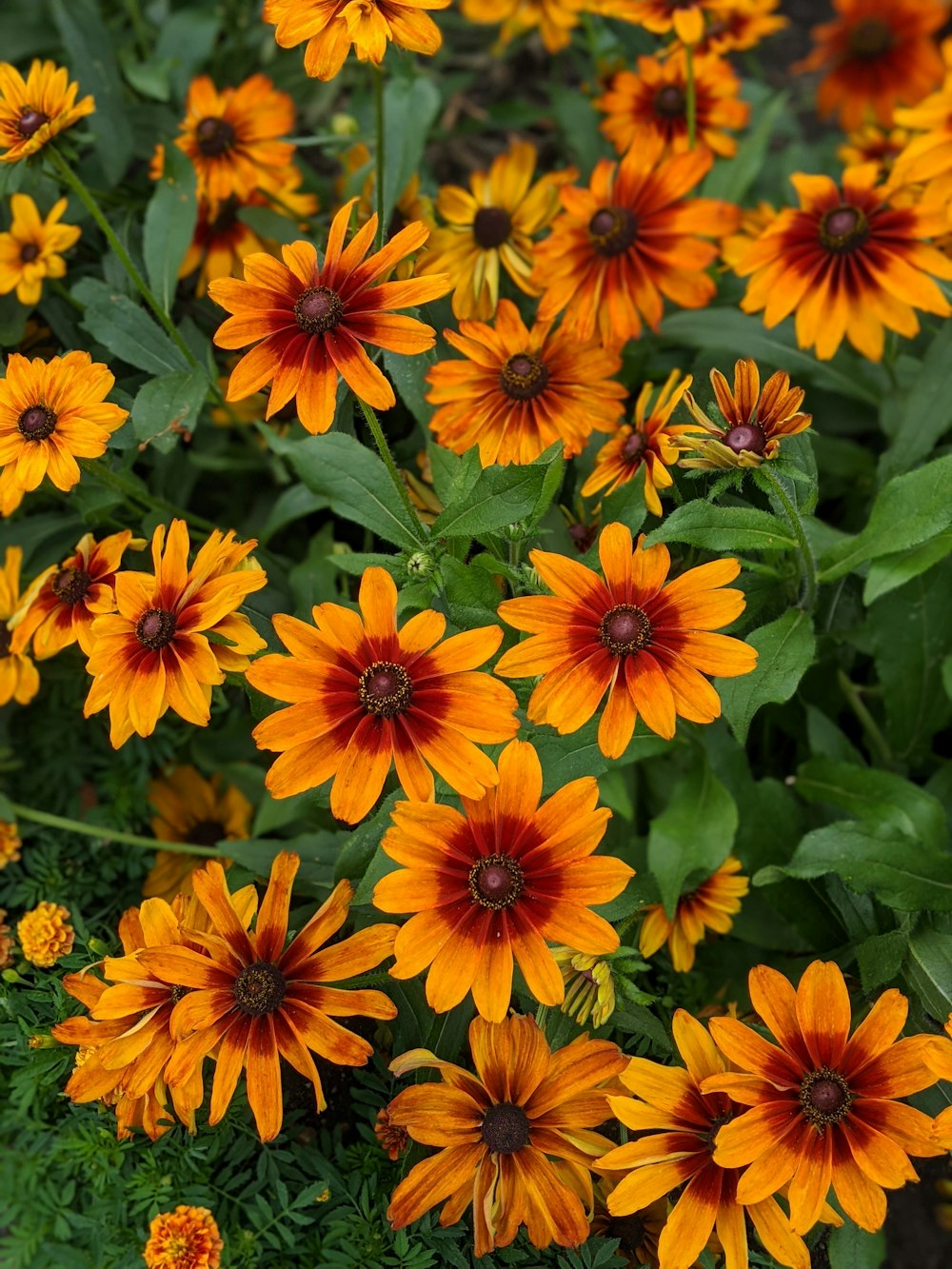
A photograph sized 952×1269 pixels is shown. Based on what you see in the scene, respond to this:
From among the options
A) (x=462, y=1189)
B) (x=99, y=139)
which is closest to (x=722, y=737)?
(x=462, y=1189)

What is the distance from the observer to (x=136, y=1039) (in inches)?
45.4

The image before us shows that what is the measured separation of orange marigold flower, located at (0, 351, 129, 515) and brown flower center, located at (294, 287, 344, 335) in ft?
0.82

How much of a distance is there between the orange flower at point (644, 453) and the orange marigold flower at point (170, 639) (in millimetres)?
414

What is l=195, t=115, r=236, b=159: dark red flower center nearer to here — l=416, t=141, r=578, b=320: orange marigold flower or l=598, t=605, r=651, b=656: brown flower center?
l=416, t=141, r=578, b=320: orange marigold flower

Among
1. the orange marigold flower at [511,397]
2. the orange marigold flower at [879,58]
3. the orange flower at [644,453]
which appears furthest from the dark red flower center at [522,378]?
the orange marigold flower at [879,58]

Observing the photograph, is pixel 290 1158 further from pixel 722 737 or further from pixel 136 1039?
pixel 722 737

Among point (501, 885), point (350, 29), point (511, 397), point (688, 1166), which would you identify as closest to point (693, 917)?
point (688, 1166)

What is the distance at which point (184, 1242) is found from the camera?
1.08 meters

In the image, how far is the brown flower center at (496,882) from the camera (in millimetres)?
1062

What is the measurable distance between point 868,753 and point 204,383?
44.4 inches

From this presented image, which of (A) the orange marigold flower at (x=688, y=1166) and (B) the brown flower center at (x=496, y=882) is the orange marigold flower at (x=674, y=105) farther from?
(A) the orange marigold flower at (x=688, y=1166)

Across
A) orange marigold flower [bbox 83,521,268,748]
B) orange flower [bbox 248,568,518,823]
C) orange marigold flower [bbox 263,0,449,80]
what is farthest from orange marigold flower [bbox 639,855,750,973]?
orange marigold flower [bbox 263,0,449,80]

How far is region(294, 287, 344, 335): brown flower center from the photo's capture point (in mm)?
1126

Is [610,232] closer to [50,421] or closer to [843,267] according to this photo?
[843,267]
